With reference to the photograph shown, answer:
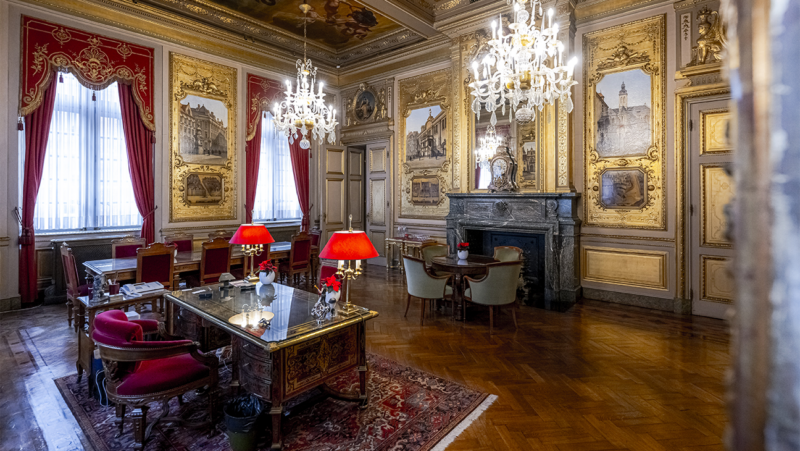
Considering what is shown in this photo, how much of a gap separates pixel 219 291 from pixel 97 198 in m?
4.54

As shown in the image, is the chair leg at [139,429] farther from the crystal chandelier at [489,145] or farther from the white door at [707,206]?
the white door at [707,206]

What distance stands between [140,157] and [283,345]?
6.17 m

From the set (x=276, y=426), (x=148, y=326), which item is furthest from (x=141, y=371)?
(x=276, y=426)

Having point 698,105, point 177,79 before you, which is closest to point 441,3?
point 698,105

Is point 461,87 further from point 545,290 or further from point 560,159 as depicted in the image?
point 545,290

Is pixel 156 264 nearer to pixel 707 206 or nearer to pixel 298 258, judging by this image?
pixel 298 258

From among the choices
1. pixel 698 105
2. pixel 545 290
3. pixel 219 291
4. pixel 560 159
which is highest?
pixel 698 105

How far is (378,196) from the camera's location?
32.1 ft

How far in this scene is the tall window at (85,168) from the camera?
6348 millimetres

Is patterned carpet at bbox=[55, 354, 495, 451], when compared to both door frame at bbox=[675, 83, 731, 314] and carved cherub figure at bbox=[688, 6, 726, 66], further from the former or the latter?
carved cherub figure at bbox=[688, 6, 726, 66]

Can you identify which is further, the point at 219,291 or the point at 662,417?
the point at 219,291

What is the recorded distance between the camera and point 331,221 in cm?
1023

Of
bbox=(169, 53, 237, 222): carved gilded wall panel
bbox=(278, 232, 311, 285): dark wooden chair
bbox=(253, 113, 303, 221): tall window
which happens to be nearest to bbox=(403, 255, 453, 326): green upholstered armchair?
bbox=(278, 232, 311, 285): dark wooden chair

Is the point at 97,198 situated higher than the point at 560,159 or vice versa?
the point at 560,159
